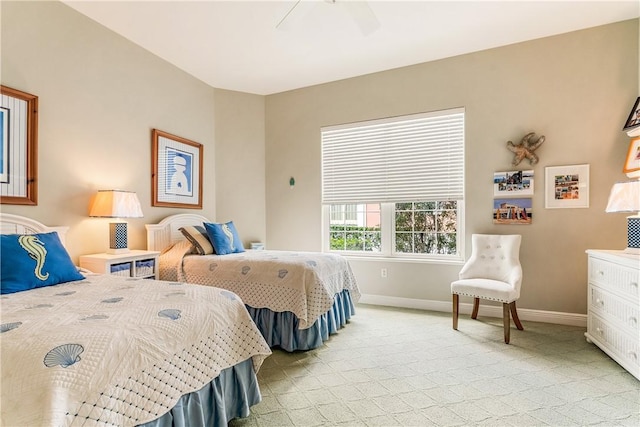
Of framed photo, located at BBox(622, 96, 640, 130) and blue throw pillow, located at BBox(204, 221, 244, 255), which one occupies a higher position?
framed photo, located at BBox(622, 96, 640, 130)

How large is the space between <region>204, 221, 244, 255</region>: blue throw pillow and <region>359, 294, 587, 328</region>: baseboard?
5.99ft

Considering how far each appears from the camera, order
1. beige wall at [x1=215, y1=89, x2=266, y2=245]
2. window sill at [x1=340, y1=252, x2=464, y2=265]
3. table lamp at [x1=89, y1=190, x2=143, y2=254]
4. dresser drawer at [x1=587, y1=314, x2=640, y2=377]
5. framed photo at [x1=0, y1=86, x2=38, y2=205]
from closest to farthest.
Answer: dresser drawer at [x1=587, y1=314, x2=640, y2=377], framed photo at [x1=0, y1=86, x2=38, y2=205], table lamp at [x1=89, y1=190, x2=143, y2=254], window sill at [x1=340, y1=252, x2=464, y2=265], beige wall at [x1=215, y1=89, x2=266, y2=245]

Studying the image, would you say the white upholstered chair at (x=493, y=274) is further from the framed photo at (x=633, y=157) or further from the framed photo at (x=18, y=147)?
the framed photo at (x=18, y=147)

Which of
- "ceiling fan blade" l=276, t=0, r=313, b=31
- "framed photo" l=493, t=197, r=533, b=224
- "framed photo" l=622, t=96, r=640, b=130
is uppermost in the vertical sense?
"ceiling fan blade" l=276, t=0, r=313, b=31

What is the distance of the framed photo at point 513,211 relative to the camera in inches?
135

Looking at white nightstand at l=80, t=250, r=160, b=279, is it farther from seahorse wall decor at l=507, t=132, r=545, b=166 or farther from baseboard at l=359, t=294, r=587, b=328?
seahorse wall decor at l=507, t=132, r=545, b=166

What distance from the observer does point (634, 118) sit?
294cm

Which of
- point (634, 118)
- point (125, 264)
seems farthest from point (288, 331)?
point (634, 118)

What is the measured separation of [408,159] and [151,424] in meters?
3.65

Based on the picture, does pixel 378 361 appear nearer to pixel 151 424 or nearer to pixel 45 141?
pixel 151 424

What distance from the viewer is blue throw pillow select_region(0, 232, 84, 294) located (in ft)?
6.01

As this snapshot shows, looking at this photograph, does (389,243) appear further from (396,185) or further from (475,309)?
(475,309)

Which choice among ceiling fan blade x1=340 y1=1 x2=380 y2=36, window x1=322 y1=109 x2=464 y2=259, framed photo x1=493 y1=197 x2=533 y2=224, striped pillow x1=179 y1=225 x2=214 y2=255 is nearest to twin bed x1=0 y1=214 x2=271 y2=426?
striped pillow x1=179 y1=225 x2=214 y2=255

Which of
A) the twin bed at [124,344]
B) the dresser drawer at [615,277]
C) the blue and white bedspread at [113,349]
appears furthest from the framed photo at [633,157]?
the blue and white bedspread at [113,349]
